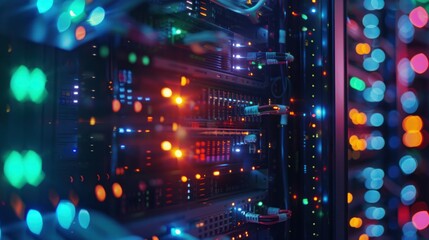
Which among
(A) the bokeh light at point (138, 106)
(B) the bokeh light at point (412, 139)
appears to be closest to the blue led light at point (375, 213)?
(B) the bokeh light at point (412, 139)

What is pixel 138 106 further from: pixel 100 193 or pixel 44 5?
pixel 44 5

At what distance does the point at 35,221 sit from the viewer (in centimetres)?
69

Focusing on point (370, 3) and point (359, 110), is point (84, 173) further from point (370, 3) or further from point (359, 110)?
point (370, 3)

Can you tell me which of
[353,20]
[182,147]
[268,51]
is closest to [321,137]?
[268,51]

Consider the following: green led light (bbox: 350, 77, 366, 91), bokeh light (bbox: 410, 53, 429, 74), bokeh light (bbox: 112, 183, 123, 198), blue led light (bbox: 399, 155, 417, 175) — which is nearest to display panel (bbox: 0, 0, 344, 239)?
bokeh light (bbox: 112, 183, 123, 198)

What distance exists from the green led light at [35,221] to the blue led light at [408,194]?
175cm

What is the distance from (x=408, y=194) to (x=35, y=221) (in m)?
1.80

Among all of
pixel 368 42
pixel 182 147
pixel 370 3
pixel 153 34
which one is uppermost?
pixel 370 3

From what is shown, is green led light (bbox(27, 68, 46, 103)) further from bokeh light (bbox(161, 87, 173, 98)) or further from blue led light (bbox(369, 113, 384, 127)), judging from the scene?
blue led light (bbox(369, 113, 384, 127))

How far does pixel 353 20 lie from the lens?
5.68 ft

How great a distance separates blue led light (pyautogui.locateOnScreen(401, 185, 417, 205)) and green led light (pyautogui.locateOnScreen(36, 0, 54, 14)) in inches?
71.8

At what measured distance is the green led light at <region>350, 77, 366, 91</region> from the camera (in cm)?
172

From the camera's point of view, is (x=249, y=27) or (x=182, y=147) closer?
(x=182, y=147)

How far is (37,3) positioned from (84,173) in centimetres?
35
